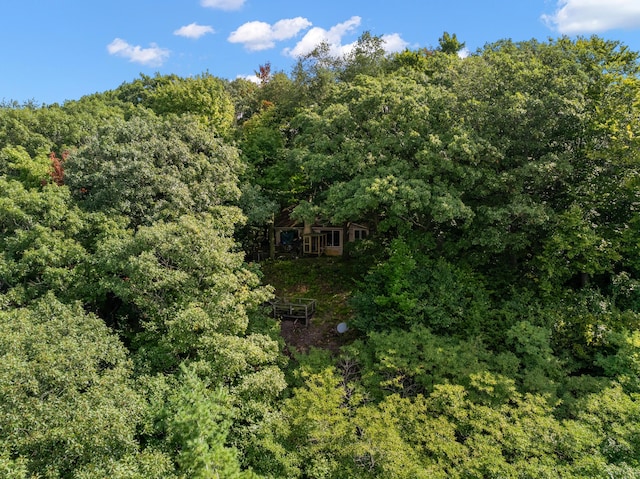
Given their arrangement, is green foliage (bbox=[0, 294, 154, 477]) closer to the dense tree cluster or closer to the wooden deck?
the dense tree cluster

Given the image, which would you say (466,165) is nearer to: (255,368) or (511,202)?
(511,202)

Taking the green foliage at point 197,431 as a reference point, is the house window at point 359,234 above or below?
above

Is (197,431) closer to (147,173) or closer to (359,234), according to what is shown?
(147,173)

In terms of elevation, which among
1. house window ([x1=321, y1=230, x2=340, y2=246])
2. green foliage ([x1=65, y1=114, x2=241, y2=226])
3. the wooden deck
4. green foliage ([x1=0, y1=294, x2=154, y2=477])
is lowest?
the wooden deck

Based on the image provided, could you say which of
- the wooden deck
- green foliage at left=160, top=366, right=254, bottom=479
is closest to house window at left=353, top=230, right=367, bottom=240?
the wooden deck

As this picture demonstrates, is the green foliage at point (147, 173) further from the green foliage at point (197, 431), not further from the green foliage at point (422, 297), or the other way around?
the green foliage at point (197, 431)

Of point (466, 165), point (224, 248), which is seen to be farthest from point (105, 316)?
point (466, 165)

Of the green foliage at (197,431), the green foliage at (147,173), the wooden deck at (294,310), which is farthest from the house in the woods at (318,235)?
the green foliage at (197,431)
